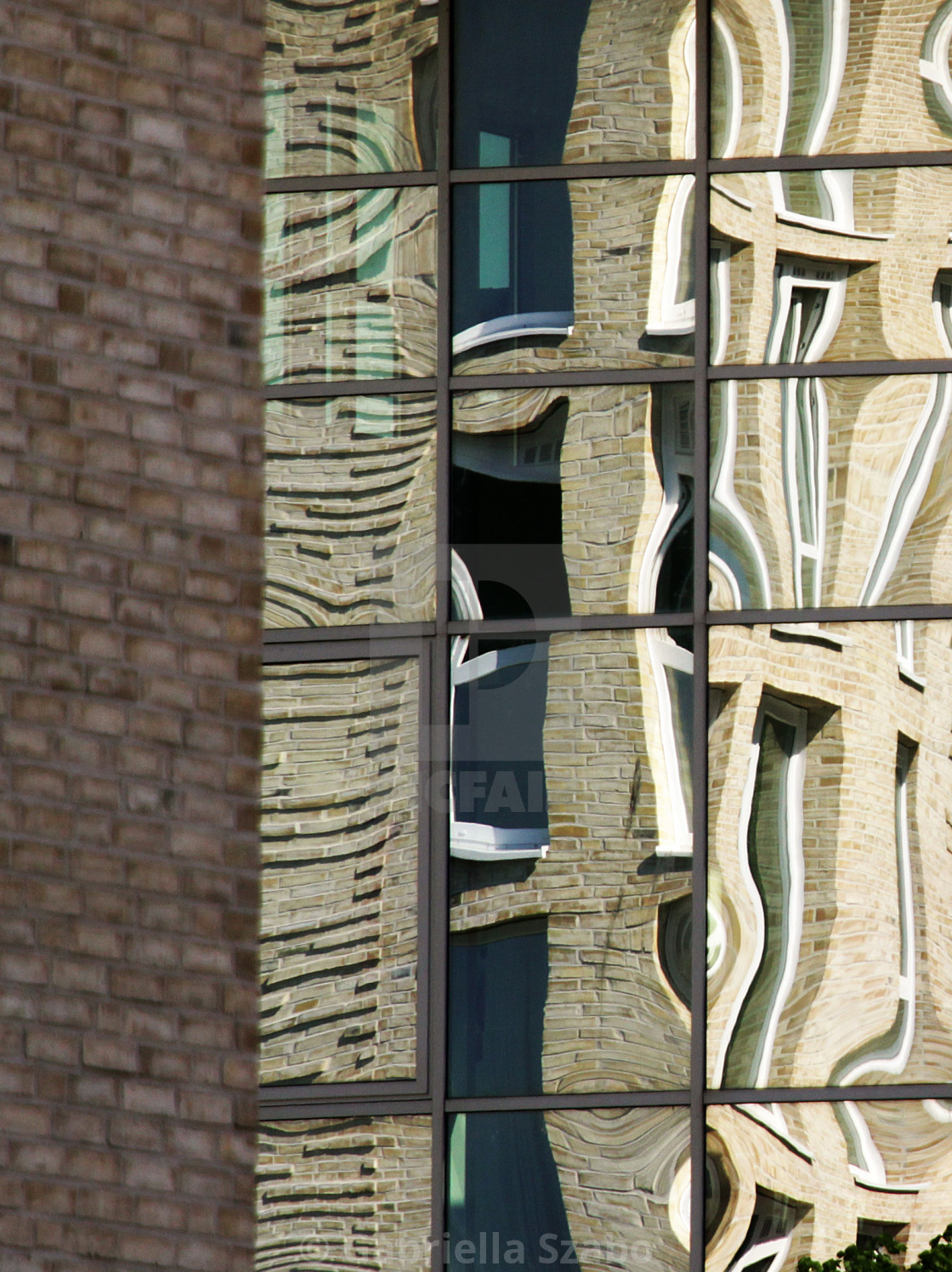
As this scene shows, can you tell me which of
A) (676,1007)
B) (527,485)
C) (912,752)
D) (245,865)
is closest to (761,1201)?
(676,1007)

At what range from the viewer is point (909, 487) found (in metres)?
8.72

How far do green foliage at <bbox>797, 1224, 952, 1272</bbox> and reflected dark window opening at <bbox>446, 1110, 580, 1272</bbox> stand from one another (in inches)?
47.6

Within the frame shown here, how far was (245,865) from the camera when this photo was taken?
3.99 metres

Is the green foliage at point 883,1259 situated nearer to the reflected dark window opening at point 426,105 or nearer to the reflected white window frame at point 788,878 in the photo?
the reflected white window frame at point 788,878

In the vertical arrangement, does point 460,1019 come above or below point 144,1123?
below

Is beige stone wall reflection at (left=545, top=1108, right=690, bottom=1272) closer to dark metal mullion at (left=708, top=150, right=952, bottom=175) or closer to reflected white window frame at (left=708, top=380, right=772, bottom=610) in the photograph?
reflected white window frame at (left=708, top=380, right=772, bottom=610)

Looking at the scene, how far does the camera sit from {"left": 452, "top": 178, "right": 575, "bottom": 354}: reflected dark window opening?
891 cm

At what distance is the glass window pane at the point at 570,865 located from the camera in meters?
8.41

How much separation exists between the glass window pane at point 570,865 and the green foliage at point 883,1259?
1.06 meters

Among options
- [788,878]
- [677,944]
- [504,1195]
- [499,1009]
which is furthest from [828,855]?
[504,1195]

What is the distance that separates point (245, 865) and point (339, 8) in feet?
21.1

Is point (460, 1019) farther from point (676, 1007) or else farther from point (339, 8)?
point (339, 8)

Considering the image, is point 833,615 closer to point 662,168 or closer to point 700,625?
point 700,625

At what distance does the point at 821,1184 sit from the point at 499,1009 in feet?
5.74
